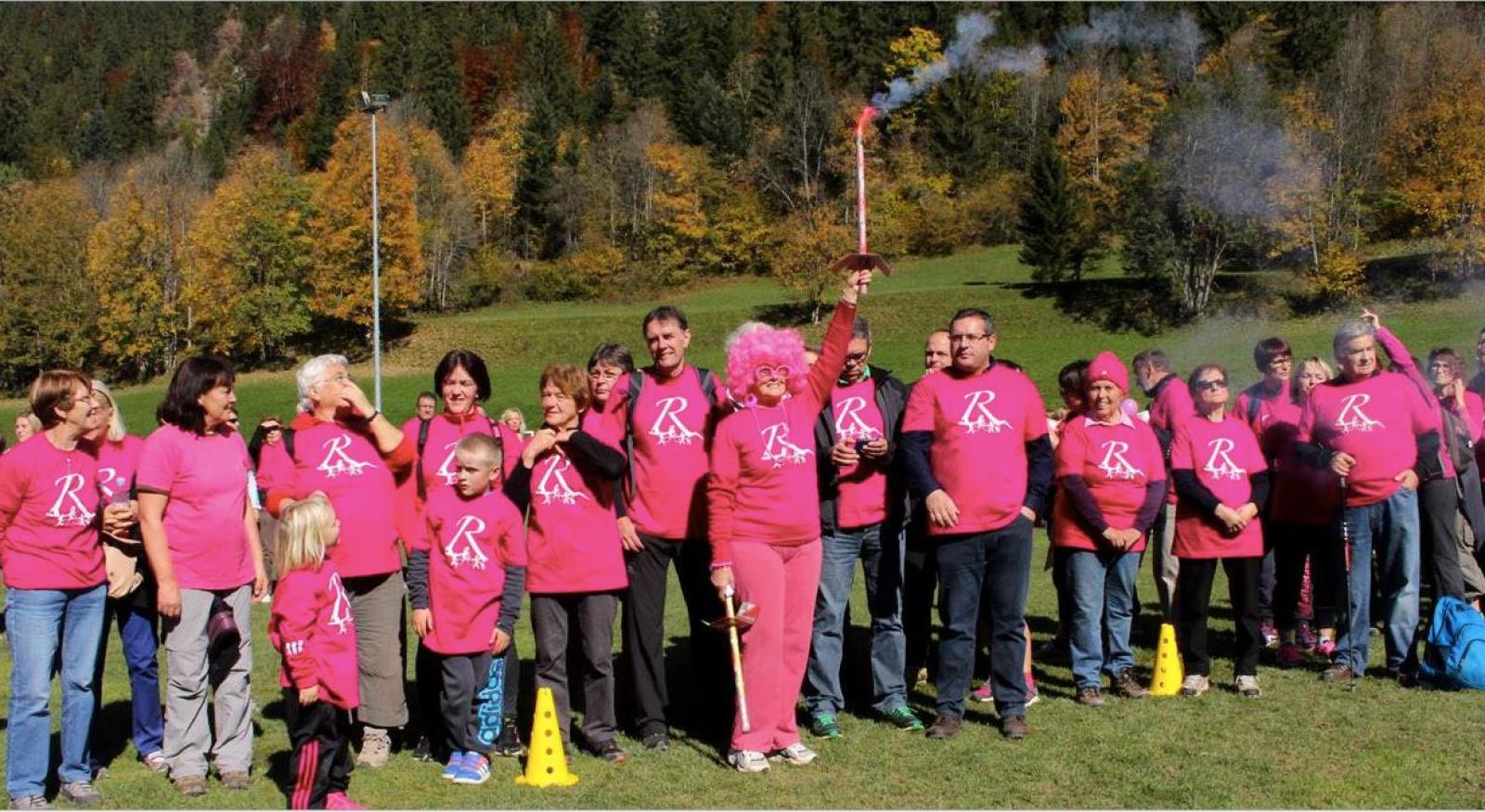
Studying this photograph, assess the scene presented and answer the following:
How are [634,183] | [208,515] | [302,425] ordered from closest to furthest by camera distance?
[208,515], [302,425], [634,183]

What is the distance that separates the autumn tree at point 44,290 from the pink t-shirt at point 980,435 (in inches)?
2259

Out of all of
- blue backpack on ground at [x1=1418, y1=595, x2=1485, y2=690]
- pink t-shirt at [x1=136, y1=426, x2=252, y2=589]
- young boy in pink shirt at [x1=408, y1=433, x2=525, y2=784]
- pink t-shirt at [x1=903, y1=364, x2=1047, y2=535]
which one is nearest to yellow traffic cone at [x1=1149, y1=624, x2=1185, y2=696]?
blue backpack on ground at [x1=1418, y1=595, x2=1485, y2=690]

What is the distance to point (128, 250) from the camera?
6059 centimetres

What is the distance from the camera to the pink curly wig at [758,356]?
21.2ft

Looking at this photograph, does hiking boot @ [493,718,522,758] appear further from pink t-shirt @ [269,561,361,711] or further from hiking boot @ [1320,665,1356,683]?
hiking boot @ [1320,665,1356,683]

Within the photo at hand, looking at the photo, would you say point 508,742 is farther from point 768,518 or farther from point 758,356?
point 758,356

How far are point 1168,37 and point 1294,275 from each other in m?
10.5

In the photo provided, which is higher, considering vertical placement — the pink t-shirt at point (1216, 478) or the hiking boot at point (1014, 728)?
the pink t-shirt at point (1216, 478)

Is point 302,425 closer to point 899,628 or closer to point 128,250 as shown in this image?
point 899,628

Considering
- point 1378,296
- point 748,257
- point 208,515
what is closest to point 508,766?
point 208,515

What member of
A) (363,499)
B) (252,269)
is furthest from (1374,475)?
(252,269)

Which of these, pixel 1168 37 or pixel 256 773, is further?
pixel 1168 37

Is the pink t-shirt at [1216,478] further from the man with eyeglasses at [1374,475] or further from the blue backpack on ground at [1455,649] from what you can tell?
the blue backpack on ground at [1455,649]

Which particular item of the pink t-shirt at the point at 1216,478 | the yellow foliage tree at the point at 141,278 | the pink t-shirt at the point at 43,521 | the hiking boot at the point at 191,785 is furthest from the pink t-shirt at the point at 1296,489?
the yellow foliage tree at the point at 141,278
